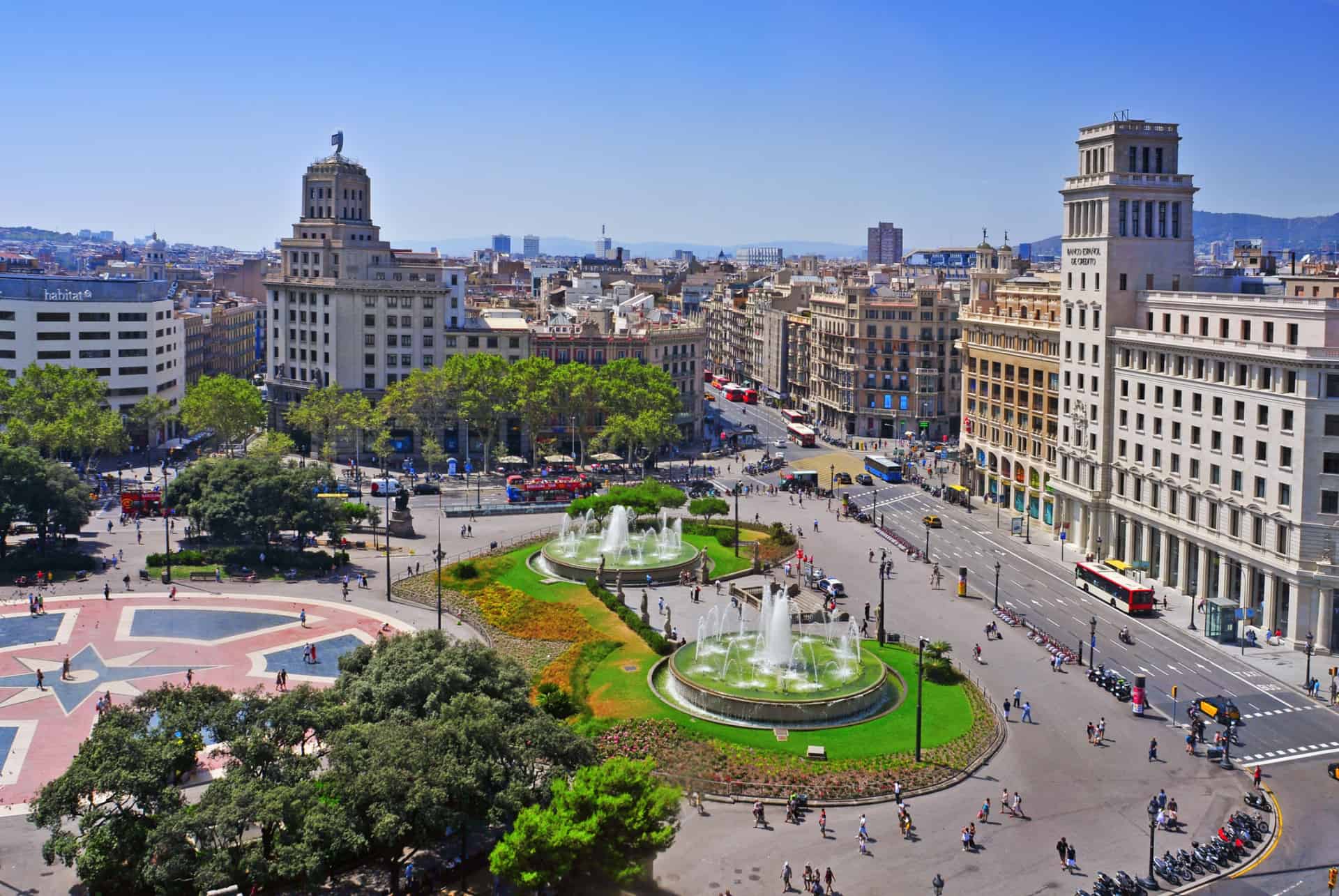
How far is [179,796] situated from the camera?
4150cm

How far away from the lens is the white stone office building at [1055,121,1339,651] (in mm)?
71438

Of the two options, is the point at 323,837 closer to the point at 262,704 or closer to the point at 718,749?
the point at 262,704

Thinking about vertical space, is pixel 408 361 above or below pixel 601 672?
above

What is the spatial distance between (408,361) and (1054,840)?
362ft

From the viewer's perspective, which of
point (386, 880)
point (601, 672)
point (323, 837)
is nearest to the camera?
point (323, 837)

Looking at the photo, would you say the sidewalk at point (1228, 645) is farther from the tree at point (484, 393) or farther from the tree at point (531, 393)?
the tree at point (484, 393)

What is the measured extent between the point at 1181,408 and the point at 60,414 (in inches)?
4041

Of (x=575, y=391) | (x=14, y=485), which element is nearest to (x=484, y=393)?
(x=575, y=391)

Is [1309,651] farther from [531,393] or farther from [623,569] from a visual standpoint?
[531,393]

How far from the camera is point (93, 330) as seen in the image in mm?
144750

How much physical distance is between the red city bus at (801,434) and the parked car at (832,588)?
68.6m

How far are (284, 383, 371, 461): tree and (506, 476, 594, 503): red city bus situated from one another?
21721 mm

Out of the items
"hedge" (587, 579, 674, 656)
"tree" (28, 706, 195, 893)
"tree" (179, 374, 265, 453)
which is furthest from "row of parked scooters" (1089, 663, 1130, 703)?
"tree" (179, 374, 265, 453)

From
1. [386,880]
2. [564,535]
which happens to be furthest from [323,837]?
[564,535]
